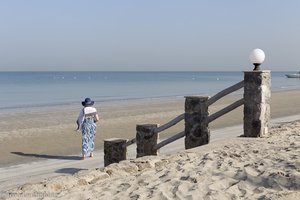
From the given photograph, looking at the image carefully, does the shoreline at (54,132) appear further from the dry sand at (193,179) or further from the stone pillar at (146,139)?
the dry sand at (193,179)

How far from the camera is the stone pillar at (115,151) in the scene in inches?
347

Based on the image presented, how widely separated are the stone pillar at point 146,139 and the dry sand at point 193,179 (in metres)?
1.78

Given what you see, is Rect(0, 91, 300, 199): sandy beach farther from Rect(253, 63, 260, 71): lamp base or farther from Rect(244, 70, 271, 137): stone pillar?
Rect(253, 63, 260, 71): lamp base

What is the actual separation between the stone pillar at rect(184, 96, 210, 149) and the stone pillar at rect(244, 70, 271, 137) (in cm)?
70

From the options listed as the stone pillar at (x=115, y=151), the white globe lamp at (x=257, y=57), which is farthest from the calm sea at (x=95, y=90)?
the white globe lamp at (x=257, y=57)

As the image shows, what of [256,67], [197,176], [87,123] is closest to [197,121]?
[256,67]

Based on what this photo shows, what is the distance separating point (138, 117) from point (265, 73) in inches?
540

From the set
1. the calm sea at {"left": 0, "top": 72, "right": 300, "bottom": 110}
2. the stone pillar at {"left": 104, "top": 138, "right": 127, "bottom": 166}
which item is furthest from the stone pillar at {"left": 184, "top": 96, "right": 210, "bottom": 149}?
the calm sea at {"left": 0, "top": 72, "right": 300, "bottom": 110}

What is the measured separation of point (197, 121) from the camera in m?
7.91

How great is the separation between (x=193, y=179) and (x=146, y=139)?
10.7 feet

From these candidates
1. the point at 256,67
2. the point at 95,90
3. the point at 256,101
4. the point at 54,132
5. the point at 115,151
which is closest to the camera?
the point at 256,101

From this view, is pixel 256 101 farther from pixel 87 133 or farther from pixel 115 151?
pixel 87 133

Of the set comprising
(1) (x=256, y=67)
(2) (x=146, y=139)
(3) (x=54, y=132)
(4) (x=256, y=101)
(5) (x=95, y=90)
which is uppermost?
(1) (x=256, y=67)

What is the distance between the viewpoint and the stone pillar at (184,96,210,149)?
789 cm
